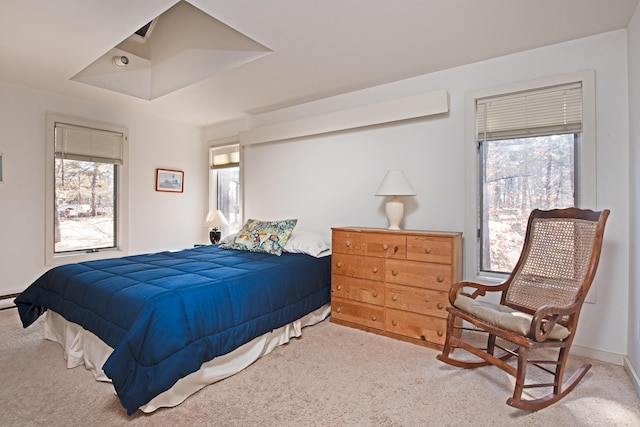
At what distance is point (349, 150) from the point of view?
142 inches

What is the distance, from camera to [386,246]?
2.80m

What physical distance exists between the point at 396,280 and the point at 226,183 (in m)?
3.25

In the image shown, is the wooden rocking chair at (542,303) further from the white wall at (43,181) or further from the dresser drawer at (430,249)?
the white wall at (43,181)

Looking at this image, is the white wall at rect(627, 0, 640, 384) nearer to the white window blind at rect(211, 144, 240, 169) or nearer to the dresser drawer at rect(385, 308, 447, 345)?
the dresser drawer at rect(385, 308, 447, 345)

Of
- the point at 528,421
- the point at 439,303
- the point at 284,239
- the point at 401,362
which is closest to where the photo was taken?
the point at 528,421

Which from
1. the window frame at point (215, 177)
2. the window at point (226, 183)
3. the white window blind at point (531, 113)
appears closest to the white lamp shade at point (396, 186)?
the white window blind at point (531, 113)

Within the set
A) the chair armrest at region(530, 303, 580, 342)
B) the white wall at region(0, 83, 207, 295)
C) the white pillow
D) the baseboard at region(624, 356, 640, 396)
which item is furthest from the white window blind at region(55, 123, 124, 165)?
the baseboard at region(624, 356, 640, 396)

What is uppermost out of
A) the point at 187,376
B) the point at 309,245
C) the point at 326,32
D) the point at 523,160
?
the point at 326,32

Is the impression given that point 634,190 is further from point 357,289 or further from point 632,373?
point 357,289

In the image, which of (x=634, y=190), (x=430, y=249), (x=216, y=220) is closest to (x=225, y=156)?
(x=216, y=220)

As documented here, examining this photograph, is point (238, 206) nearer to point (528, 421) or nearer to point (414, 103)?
point (414, 103)

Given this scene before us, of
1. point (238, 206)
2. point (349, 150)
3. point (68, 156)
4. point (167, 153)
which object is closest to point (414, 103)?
point (349, 150)

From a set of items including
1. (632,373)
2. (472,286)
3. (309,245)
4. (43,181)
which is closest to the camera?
(632,373)

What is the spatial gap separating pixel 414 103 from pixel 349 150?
33.2 inches
